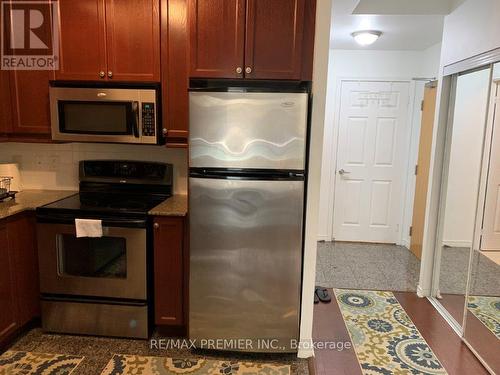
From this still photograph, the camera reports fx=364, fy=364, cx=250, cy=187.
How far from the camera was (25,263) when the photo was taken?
2428 millimetres

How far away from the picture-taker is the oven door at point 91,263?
2359mm

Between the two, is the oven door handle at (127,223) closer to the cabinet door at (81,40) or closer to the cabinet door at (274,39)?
the cabinet door at (81,40)

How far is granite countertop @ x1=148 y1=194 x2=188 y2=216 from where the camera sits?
7.63 feet

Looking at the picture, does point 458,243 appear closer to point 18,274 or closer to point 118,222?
point 118,222

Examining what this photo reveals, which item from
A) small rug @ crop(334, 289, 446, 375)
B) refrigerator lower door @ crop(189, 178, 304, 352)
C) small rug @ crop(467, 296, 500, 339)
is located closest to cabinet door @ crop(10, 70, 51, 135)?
refrigerator lower door @ crop(189, 178, 304, 352)

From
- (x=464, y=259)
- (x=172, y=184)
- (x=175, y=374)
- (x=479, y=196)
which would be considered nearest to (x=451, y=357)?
(x=464, y=259)

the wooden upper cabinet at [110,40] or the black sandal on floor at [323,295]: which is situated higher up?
the wooden upper cabinet at [110,40]

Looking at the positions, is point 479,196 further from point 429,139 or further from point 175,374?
point 175,374

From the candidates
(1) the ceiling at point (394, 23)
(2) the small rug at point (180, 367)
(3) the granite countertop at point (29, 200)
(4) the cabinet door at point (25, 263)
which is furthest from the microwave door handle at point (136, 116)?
(1) the ceiling at point (394, 23)

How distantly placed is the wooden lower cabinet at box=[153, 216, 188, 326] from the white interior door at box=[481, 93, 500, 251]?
80.4 inches

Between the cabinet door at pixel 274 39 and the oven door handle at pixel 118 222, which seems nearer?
the cabinet door at pixel 274 39

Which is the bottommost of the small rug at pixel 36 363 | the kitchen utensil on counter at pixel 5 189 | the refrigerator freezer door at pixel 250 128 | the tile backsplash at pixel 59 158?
the small rug at pixel 36 363

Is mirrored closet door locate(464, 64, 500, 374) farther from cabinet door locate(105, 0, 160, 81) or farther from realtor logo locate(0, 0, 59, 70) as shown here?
realtor logo locate(0, 0, 59, 70)

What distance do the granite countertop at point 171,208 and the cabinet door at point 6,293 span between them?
899 mm
